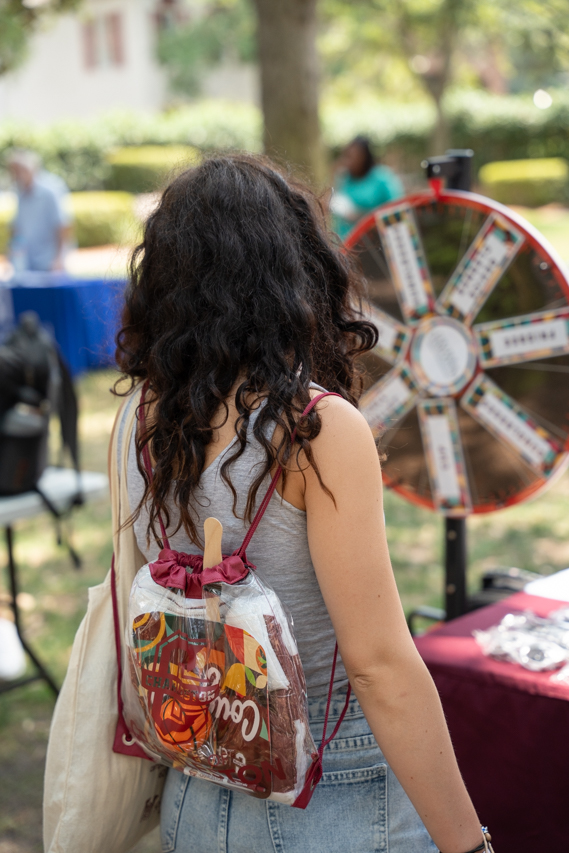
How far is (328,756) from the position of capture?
3.79ft

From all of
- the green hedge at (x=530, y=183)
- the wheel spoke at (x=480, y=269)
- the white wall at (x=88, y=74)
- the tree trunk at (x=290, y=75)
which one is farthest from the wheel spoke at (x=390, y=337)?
the white wall at (x=88, y=74)

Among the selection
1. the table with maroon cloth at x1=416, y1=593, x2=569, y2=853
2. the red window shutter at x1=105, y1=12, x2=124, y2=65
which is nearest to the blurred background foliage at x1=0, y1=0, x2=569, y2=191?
the red window shutter at x1=105, y1=12, x2=124, y2=65

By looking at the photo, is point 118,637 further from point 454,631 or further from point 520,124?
point 520,124

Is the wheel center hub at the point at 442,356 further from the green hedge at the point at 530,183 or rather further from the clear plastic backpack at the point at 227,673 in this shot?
the green hedge at the point at 530,183

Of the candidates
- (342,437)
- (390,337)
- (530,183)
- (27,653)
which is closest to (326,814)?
(342,437)

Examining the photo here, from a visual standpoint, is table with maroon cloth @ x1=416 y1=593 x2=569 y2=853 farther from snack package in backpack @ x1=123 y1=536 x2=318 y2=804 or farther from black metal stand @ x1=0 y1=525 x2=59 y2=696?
black metal stand @ x1=0 y1=525 x2=59 y2=696

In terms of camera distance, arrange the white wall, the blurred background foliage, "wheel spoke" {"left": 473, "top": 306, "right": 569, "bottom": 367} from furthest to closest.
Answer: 1. the white wall
2. the blurred background foliage
3. "wheel spoke" {"left": 473, "top": 306, "right": 569, "bottom": 367}

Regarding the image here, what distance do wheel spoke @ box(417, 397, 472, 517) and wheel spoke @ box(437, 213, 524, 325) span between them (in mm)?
223

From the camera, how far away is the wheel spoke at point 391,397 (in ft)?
6.81

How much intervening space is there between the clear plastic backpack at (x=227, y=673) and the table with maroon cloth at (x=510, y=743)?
22.1 inches

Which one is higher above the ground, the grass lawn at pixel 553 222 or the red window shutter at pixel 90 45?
the red window shutter at pixel 90 45

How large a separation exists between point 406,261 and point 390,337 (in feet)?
0.63

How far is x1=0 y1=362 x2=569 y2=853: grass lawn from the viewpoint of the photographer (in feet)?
8.25

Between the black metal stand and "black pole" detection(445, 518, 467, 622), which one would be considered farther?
the black metal stand
